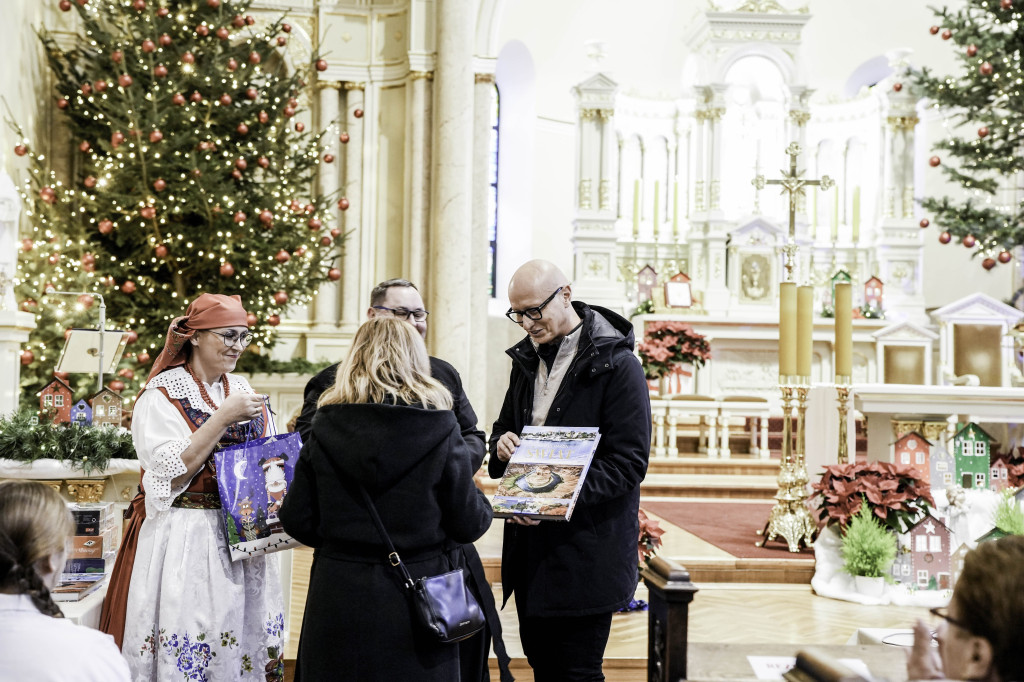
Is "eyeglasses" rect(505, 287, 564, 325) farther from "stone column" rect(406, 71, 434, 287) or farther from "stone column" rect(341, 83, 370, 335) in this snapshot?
"stone column" rect(341, 83, 370, 335)

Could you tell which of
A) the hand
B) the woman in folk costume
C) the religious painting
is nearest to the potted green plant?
the hand

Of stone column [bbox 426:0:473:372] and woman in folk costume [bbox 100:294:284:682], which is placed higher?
stone column [bbox 426:0:473:372]

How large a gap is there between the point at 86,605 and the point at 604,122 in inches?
407

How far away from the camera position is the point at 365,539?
95.2 inches

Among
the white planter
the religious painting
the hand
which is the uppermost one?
the religious painting

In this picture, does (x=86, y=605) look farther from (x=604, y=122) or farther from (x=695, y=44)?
(x=695, y=44)

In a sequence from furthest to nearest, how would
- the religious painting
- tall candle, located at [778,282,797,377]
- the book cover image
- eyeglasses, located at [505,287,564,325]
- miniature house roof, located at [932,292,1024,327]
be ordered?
the religious painting < miniature house roof, located at [932,292,1024,327] < tall candle, located at [778,282,797,377] < eyeglasses, located at [505,287,564,325] < the book cover image

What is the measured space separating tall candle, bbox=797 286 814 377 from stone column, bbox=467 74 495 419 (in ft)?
14.1

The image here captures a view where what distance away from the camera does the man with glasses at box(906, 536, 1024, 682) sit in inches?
58.5

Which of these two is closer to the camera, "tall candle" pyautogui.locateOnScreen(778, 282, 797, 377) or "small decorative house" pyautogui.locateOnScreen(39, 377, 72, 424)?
"small decorative house" pyautogui.locateOnScreen(39, 377, 72, 424)

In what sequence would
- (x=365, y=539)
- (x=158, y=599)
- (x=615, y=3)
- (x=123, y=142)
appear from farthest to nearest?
(x=615, y=3) → (x=123, y=142) → (x=158, y=599) → (x=365, y=539)

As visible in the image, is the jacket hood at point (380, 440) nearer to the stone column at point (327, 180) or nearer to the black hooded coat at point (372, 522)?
the black hooded coat at point (372, 522)

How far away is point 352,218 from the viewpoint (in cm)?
1027

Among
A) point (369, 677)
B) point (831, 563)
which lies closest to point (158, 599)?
point (369, 677)
